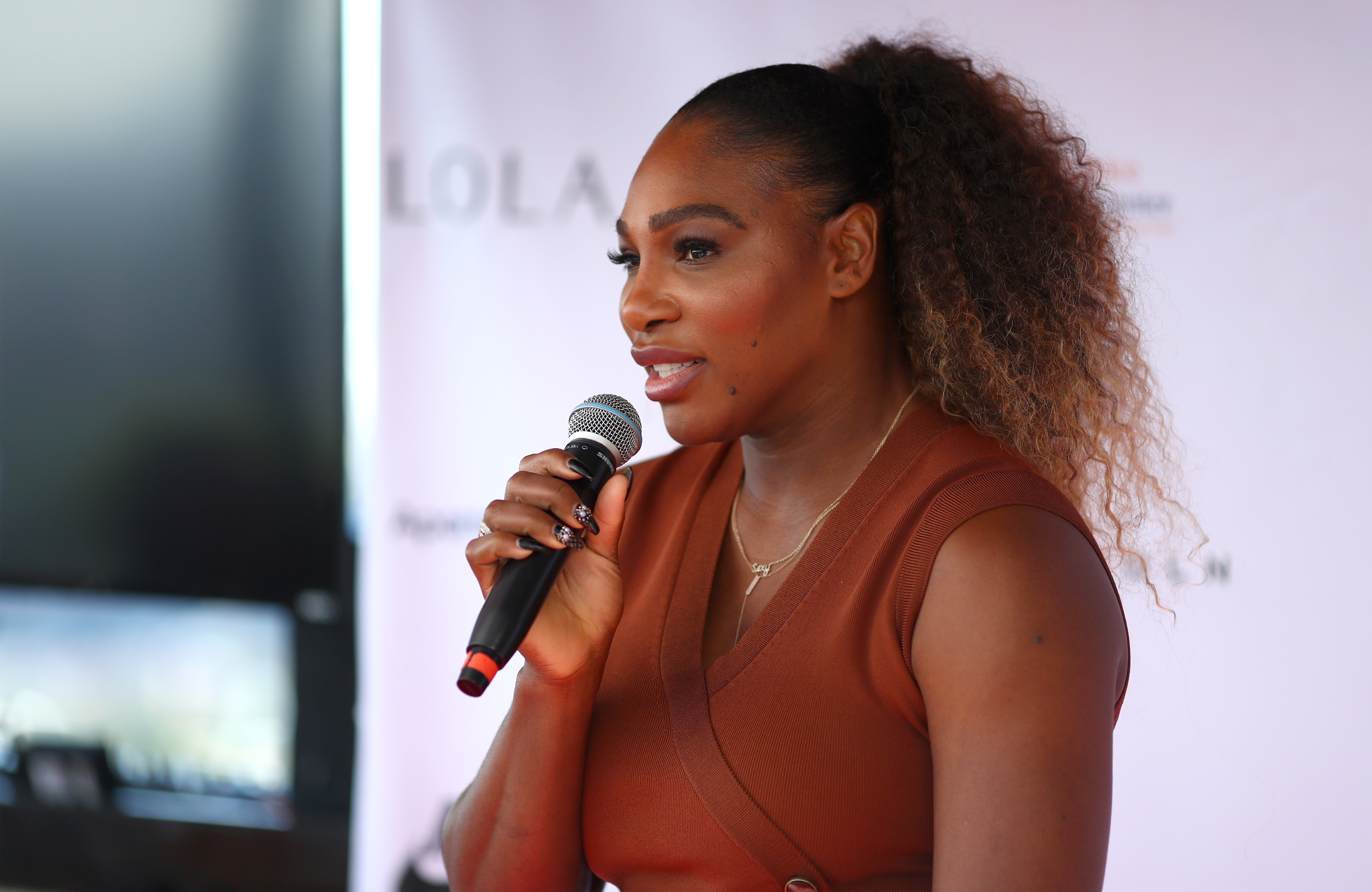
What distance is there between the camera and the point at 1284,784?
2.22m

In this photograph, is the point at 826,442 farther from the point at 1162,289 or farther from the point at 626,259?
the point at 1162,289

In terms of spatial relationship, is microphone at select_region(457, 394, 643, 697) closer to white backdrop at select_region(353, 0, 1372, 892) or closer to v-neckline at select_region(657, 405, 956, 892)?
v-neckline at select_region(657, 405, 956, 892)

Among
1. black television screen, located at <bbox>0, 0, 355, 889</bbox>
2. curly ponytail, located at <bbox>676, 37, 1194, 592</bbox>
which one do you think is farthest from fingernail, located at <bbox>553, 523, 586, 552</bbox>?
black television screen, located at <bbox>0, 0, 355, 889</bbox>

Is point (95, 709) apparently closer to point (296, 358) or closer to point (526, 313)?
point (296, 358)

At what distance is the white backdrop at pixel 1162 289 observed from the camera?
2207 millimetres

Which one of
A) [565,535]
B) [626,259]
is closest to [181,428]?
[626,259]

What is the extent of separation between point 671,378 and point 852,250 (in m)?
0.28

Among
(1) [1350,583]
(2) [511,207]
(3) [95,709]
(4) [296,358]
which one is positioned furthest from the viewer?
(3) [95,709]

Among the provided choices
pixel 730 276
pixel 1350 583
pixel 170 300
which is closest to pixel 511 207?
pixel 170 300

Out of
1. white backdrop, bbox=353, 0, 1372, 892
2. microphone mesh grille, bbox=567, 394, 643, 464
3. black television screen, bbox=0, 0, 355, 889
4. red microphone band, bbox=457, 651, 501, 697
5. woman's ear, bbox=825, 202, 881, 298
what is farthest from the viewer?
black television screen, bbox=0, 0, 355, 889

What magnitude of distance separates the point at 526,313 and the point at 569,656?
1.33 metres

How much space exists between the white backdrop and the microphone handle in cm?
120

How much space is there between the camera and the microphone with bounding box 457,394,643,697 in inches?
38.5

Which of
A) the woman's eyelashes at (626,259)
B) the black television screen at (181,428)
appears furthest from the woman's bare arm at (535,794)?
the black television screen at (181,428)
